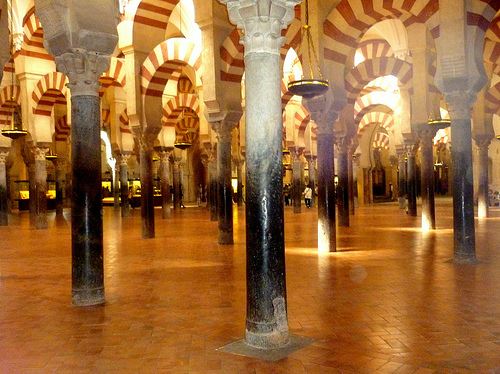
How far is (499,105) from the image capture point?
12375 millimetres

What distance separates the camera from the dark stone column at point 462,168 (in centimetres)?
598

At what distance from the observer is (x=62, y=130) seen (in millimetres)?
18922

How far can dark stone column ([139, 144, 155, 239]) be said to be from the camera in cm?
909

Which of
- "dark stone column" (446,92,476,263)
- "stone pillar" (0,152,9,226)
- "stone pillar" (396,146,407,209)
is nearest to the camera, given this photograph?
"dark stone column" (446,92,476,263)

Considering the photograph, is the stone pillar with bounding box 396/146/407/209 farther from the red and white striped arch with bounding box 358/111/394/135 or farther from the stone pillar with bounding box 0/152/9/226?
the stone pillar with bounding box 0/152/9/226

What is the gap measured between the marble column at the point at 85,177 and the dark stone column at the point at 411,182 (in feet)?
33.3

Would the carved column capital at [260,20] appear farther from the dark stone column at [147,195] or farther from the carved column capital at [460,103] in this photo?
the dark stone column at [147,195]

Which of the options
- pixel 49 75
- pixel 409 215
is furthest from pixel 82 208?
pixel 409 215

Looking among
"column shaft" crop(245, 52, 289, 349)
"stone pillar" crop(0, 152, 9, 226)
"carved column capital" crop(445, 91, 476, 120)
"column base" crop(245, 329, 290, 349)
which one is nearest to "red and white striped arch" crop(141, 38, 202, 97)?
"carved column capital" crop(445, 91, 476, 120)

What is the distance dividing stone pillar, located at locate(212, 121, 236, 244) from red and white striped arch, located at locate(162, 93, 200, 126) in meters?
6.90

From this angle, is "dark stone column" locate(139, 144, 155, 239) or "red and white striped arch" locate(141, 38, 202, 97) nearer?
"dark stone column" locate(139, 144, 155, 239)

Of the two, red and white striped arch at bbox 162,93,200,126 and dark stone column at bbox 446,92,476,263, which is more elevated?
red and white striped arch at bbox 162,93,200,126

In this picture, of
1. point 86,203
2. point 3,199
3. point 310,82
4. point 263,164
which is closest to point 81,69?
point 86,203

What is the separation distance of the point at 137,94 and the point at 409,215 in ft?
25.3
